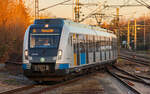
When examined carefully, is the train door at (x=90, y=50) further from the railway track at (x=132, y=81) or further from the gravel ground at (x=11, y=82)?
the gravel ground at (x=11, y=82)

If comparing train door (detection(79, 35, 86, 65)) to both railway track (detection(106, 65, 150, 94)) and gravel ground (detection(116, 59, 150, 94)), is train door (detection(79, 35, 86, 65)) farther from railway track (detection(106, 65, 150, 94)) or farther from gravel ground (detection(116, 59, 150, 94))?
gravel ground (detection(116, 59, 150, 94))

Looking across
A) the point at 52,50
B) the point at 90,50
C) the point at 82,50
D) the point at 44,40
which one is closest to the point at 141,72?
the point at 90,50

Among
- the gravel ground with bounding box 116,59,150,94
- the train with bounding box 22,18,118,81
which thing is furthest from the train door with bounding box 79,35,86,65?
the gravel ground with bounding box 116,59,150,94

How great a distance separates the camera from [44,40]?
1246 cm

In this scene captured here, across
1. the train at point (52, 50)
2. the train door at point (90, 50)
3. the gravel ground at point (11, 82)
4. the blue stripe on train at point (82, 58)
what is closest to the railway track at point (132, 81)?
the train door at point (90, 50)

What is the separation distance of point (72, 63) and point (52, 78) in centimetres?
138

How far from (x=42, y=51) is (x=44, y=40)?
22.5 inches

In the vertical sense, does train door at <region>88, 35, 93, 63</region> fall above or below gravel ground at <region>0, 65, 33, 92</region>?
above

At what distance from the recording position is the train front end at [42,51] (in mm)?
12008

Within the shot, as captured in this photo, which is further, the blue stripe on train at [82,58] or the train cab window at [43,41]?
the blue stripe on train at [82,58]

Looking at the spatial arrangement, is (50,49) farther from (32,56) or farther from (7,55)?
(7,55)

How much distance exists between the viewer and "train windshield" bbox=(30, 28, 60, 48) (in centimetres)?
1235

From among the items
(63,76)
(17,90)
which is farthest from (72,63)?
(17,90)

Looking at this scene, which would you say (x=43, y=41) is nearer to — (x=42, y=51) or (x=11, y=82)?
(x=42, y=51)
